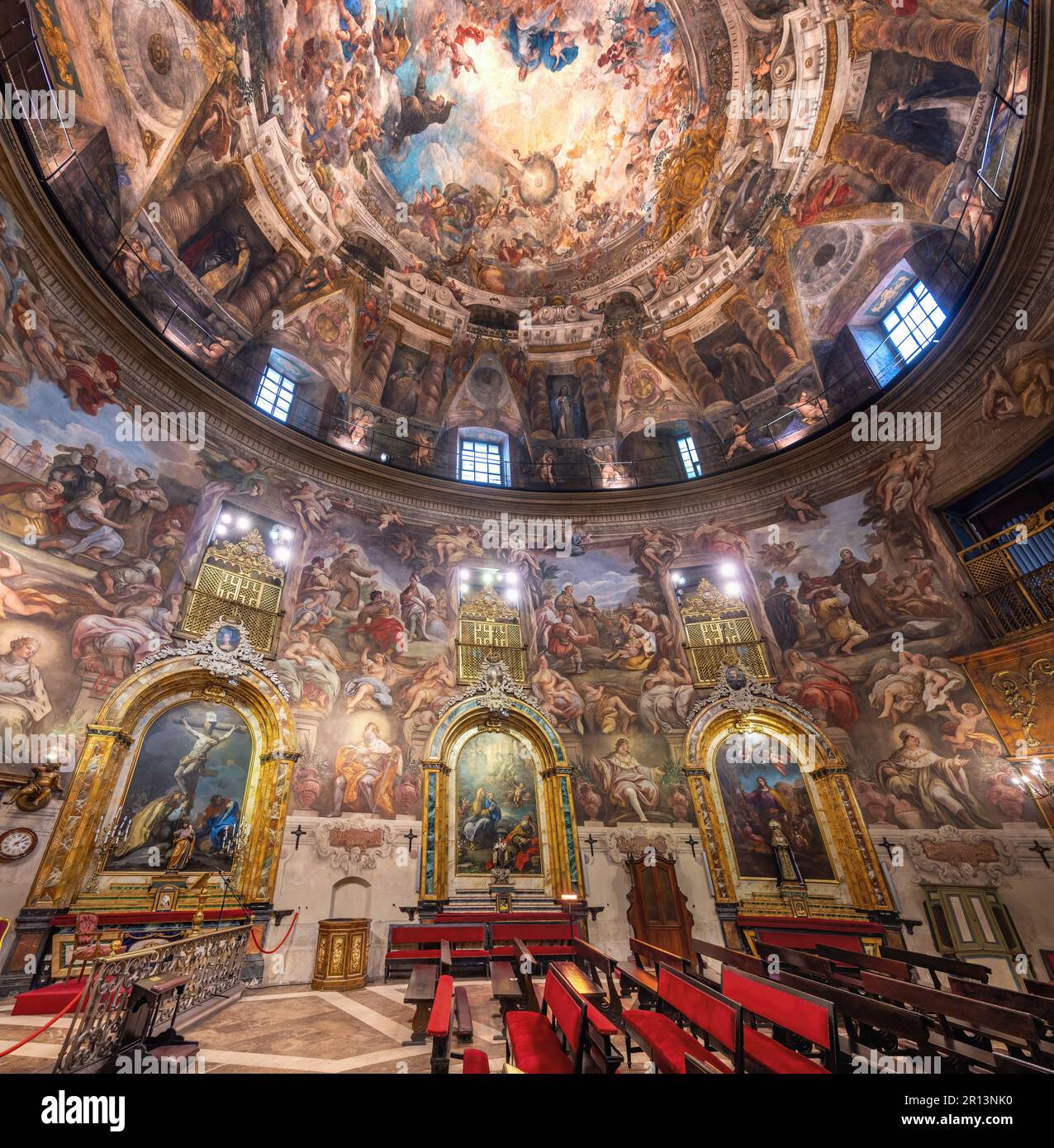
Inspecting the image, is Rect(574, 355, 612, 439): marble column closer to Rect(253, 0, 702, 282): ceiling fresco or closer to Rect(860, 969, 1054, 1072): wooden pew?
Rect(253, 0, 702, 282): ceiling fresco

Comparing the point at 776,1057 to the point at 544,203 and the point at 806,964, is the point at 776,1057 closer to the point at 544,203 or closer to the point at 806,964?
the point at 806,964

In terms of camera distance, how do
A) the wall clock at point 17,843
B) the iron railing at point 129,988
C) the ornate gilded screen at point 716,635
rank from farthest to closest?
the ornate gilded screen at point 716,635
the wall clock at point 17,843
the iron railing at point 129,988

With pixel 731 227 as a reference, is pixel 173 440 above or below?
below

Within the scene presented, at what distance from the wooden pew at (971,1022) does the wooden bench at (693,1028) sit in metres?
1.94

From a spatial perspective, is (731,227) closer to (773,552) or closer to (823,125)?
(823,125)

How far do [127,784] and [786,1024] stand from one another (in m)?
12.1

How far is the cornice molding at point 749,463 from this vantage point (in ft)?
34.2

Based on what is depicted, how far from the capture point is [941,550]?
43.8ft

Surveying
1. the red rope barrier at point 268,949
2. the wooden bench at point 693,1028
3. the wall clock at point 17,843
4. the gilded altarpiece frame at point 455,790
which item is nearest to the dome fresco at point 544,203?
the gilded altarpiece frame at point 455,790

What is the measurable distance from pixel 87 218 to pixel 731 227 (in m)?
18.3

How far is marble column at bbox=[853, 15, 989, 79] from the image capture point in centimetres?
1164

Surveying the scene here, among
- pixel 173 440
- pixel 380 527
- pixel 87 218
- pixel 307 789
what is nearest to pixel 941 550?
pixel 380 527

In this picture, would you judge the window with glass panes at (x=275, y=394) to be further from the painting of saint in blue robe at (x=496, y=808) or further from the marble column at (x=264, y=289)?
the painting of saint in blue robe at (x=496, y=808)

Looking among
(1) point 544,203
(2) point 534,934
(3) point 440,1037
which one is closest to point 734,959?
(3) point 440,1037
